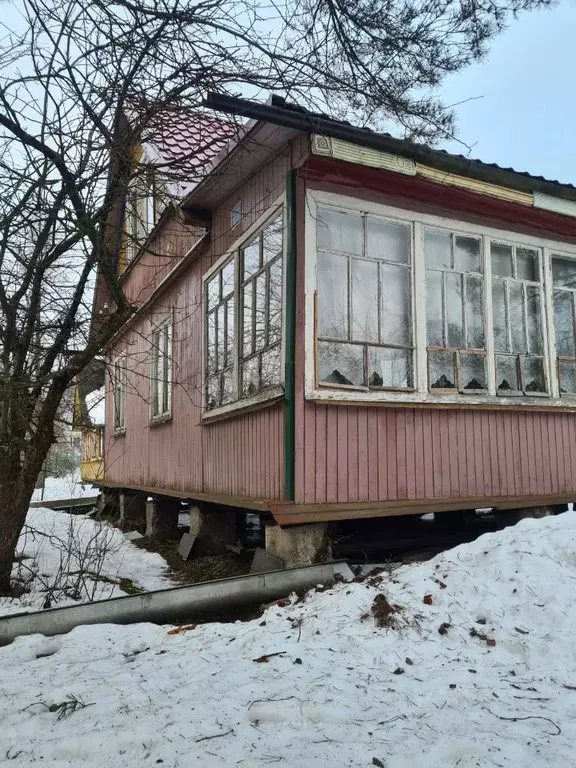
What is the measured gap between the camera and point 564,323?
22.1 feet

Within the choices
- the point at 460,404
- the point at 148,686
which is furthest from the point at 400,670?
the point at 460,404

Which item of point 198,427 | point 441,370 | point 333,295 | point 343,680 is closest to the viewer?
point 343,680

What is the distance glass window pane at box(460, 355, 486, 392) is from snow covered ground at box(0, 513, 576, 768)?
1.82m

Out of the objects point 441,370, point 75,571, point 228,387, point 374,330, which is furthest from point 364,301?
point 75,571

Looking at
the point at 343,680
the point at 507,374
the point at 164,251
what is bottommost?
the point at 343,680

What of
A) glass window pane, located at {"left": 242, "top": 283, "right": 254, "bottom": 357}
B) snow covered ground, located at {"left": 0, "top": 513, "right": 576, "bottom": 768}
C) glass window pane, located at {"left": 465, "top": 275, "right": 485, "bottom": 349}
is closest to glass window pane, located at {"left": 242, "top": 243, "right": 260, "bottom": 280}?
glass window pane, located at {"left": 242, "top": 283, "right": 254, "bottom": 357}

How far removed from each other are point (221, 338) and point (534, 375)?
3393 mm

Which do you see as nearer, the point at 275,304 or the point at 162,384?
the point at 275,304

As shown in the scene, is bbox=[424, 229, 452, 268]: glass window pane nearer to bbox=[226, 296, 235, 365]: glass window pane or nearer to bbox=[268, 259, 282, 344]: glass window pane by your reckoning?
bbox=[268, 259, 282, 344]: glass window pane

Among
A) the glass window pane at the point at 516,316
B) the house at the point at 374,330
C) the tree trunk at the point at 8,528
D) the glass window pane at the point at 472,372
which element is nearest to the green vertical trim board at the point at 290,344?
the house at the point at 374,330

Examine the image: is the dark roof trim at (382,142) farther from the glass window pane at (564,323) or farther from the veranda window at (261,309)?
the glass window pane at (564,323)

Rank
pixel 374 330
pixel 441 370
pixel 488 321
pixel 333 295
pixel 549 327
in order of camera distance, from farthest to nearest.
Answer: pixel 549 327, pixel 488 321, pixel 441 370, pixel 374 330, pixel 333 295

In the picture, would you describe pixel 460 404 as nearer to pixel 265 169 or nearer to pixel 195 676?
pixel 265 169

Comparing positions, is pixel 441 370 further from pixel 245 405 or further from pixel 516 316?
pixel 245 405
